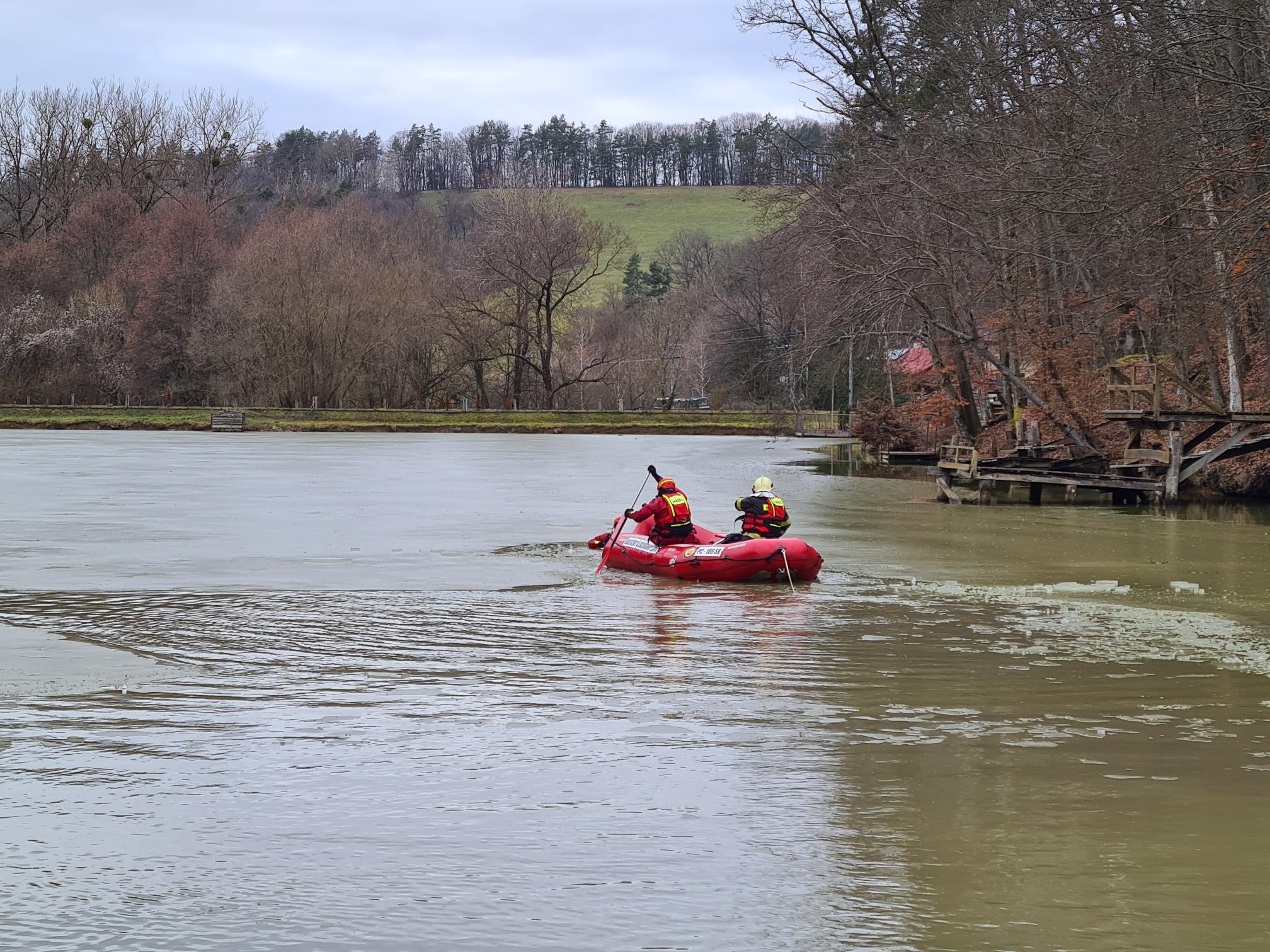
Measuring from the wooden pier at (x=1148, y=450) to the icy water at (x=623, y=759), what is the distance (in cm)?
1064

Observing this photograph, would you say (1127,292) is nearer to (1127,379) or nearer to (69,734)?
(1127,379)

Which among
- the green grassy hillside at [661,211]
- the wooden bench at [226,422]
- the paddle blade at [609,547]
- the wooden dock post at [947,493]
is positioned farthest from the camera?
the green grassy hillside at [661,211]

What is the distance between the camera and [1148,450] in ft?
99.5

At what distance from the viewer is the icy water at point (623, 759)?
6094 mm

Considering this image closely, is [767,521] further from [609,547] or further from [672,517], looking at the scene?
[609,547]

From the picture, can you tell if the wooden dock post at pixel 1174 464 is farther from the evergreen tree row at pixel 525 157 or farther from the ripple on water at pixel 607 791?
the evergreen tree row at pixel 525 157

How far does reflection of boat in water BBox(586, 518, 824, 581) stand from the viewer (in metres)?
16.9

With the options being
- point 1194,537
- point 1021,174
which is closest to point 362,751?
point 1194,537

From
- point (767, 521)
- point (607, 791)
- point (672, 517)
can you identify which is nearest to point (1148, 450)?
point (767, 521)

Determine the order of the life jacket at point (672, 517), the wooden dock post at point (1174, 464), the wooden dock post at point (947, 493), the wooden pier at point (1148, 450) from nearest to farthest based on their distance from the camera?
1. the life jacket at point (672, 517)
2. the wooden pier at point (1148, 450)
3. the wooden dock post at point (1174, 464)
4. the wooden dock post at point (947, 493)

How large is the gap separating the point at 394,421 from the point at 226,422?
821 cm

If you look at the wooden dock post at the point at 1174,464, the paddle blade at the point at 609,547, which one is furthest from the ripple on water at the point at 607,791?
the wooden dock post at the point at 1174,464

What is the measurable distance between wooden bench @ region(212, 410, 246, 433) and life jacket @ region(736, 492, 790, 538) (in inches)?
2248

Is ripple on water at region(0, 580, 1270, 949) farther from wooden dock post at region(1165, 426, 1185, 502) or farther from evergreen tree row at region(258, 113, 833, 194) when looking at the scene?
evergreen tree row at region(258, 113, 833, 194)
